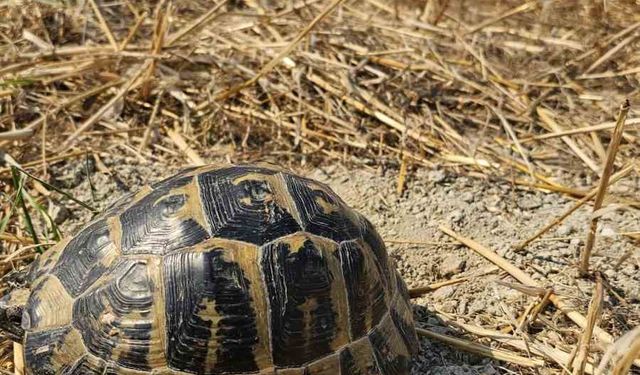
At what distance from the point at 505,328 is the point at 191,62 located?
2.37m

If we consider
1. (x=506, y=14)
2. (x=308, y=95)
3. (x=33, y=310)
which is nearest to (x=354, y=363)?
(x=33, y=310)

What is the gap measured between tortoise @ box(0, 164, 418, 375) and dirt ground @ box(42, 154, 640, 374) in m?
0.59

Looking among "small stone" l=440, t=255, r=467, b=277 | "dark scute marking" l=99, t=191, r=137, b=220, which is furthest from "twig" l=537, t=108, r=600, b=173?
"dark scute marking" l=99, t=191, r=137, b=220

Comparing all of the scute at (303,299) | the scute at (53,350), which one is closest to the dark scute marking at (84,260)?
the scute at (53,350)

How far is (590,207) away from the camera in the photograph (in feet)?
11.0

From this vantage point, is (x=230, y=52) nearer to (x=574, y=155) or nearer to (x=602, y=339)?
(x=574, y=155)

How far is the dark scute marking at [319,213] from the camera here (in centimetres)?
215

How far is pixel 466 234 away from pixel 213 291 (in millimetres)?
1579

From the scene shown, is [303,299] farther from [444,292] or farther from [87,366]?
[444,292]

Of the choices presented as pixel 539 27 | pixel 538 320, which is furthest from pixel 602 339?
pixel 539 27

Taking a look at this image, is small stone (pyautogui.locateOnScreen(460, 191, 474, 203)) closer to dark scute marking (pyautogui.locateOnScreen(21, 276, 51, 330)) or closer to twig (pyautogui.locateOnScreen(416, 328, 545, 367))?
twig (pyautogui.locateOnScreen(416, 328, 545, 367))

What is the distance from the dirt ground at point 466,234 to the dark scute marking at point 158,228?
101cm

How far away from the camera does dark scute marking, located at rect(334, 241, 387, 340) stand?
216 centimetres

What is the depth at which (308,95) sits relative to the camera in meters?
3.87
